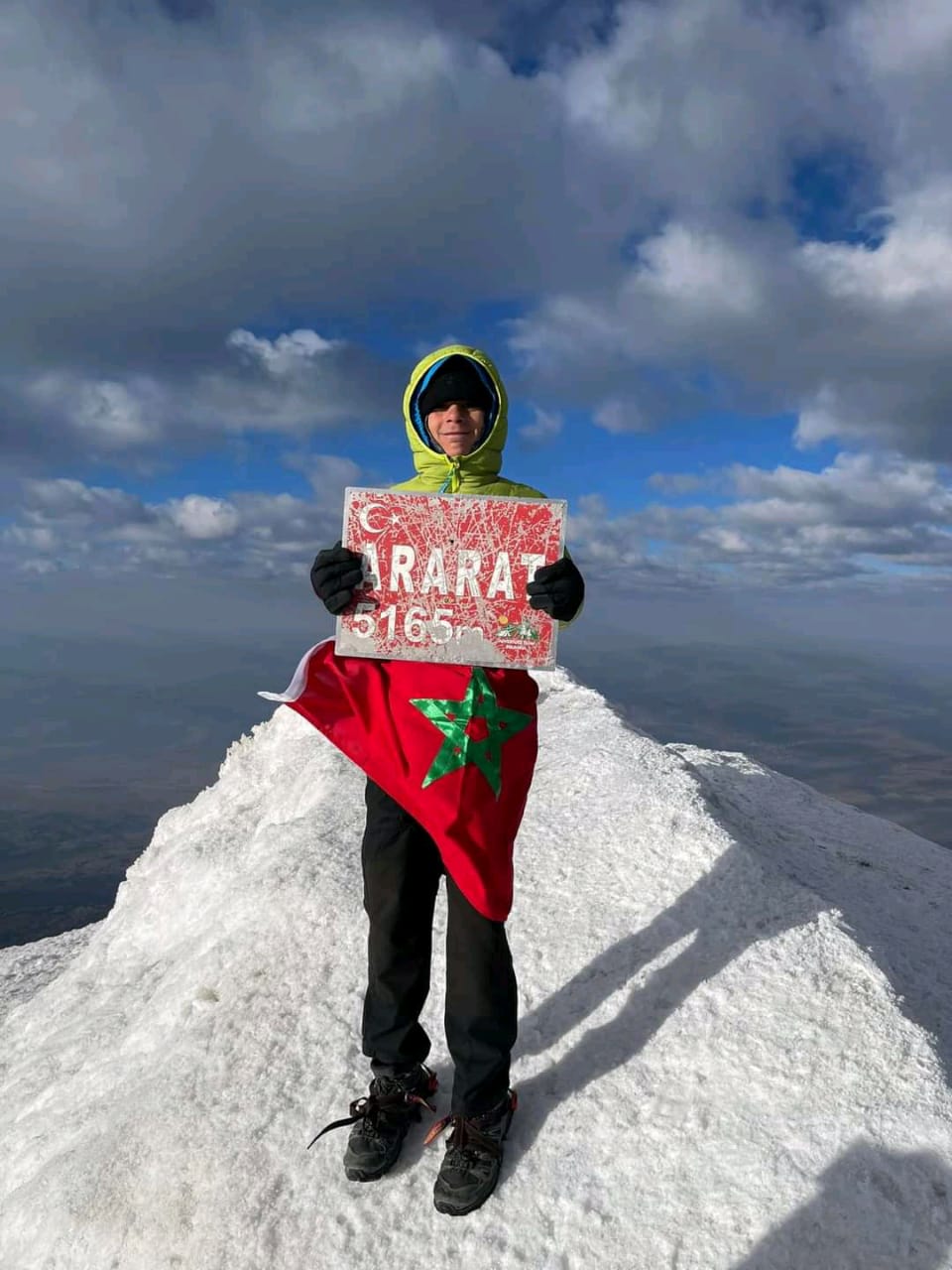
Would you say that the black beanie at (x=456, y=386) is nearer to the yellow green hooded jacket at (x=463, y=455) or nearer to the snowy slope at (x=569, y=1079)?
the yellow green hooded jacket at (x=463, y=455)

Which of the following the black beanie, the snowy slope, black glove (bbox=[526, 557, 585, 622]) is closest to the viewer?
the snowy slope

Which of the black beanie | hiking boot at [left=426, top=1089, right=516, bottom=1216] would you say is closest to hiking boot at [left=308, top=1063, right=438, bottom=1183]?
hiking boot at [left=426, top=1089, right=516, bottom=1216]

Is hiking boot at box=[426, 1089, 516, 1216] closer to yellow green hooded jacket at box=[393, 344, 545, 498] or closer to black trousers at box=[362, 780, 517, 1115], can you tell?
black trousers at box=[362, 780, 517, 1115]

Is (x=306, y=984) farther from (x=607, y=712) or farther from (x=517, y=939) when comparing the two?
(x=607, y=712)

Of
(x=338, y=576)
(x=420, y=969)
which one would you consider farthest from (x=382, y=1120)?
(x=338, y=576)

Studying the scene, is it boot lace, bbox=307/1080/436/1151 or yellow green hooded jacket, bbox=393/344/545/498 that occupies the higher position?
yellow green hooded jacket, bbox=393/344/545/498

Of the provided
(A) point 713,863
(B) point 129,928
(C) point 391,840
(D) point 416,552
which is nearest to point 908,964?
(A) point 713,863

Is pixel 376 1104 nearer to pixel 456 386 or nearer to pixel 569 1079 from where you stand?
pixel 569 1079
